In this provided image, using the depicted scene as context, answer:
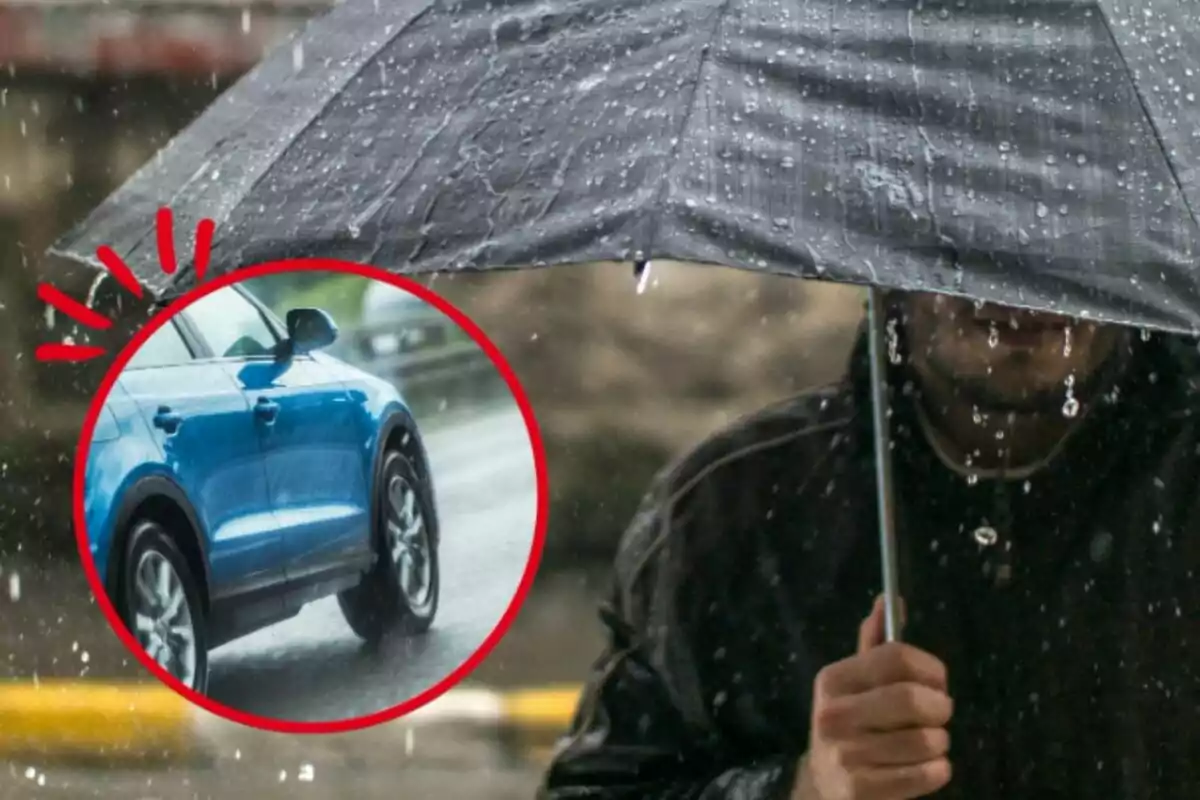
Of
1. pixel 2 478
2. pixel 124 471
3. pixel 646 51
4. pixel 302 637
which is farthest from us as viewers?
pixel 2 478

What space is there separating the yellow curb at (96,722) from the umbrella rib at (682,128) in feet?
12.8

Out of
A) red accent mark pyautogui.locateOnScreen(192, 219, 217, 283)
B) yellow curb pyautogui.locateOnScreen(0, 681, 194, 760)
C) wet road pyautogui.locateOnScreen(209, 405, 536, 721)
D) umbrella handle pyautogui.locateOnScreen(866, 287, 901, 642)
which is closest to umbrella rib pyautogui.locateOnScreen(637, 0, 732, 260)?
umbrella handle pyautogui.locateOnScreen(866, 287, 901, 642)

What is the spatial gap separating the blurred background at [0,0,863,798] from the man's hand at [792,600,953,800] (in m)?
3.60

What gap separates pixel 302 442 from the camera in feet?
5.67

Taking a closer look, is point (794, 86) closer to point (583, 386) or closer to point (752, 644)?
point (752, 644)

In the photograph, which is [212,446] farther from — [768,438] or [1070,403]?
[1070,403]

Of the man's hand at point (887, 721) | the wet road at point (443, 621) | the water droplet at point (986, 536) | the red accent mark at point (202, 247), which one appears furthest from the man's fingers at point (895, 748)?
the red accent mark at point (202, 247)

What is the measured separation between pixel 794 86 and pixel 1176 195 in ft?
0.90

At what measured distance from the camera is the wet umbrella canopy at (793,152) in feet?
3.56

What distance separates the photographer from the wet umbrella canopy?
3.56 feet

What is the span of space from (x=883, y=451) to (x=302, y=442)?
2.18 ft

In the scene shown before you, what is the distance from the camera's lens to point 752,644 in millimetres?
1565

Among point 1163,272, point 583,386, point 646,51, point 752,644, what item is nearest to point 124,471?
point 752,644

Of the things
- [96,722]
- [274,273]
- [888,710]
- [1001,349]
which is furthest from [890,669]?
[96,722]
